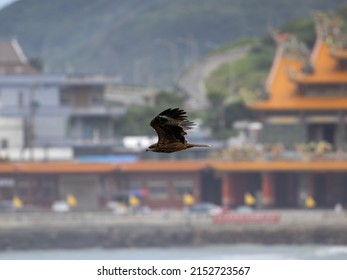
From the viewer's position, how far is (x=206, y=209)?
7775cm

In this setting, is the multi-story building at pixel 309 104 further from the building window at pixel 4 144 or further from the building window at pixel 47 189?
the building window at pixel 4 144

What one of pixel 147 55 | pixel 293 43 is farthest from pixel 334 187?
pixel 147 55

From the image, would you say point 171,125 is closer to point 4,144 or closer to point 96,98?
point 4,144

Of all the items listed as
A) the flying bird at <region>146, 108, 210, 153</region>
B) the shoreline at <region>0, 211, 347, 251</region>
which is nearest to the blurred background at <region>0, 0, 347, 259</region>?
the shoreline at <region>0, 211, 347, 251</region>

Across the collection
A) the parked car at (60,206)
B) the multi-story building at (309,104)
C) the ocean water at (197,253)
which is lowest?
the ocean water at (197,253)

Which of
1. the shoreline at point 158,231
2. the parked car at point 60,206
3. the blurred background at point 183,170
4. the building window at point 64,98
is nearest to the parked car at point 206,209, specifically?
the blurred background at point 183,170

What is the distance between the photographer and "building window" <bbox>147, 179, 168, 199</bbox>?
81.8 metres

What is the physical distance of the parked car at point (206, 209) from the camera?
76.5m

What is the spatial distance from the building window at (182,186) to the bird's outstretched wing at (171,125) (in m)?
53.4

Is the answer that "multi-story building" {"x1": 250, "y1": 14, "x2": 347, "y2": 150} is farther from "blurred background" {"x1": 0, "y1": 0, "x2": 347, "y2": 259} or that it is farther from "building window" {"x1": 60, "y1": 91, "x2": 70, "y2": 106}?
"building window" {"x1": 60, "y1": 91, "x2": 70, "y2": 106}

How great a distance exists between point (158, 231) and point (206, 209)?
485 cm

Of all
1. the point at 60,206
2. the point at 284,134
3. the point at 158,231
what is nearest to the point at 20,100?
the point at 60,206

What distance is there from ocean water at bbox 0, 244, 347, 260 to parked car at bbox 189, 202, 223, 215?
11.5 ft
